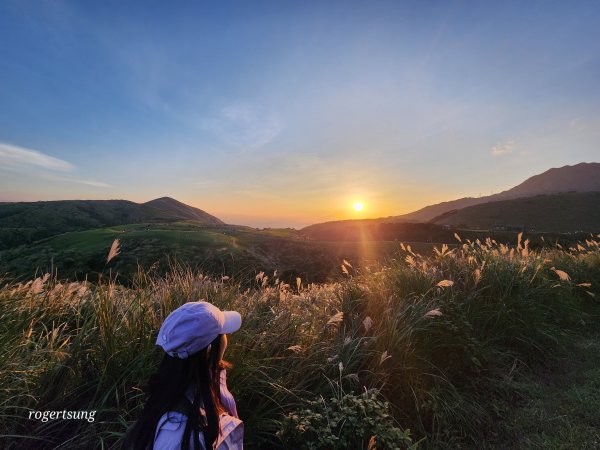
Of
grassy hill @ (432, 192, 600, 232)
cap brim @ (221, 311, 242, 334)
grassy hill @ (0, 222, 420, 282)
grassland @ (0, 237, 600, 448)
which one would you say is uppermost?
grassy hill @ (432, 192, 600, 232)

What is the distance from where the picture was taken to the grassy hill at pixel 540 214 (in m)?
70.4

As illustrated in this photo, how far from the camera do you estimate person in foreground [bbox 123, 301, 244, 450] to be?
204cm

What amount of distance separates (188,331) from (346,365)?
2.70 meters

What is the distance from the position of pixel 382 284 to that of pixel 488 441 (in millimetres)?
3072

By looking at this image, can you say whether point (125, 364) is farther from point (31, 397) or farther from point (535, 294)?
point (535, 294)

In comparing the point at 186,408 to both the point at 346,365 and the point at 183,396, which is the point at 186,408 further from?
the point at 346,365

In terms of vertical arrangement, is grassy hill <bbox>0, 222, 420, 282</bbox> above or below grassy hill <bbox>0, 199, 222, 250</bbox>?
below

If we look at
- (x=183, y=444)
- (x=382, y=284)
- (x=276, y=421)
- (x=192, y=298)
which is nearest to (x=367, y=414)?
(x=276, y=421)

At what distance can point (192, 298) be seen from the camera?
189 inches

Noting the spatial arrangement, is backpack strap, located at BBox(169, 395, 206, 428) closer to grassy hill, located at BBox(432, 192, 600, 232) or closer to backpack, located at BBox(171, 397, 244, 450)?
backpack, located at BBox(171, 397, 244, 450)

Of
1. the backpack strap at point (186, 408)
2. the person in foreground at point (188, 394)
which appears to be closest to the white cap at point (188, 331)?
the person in foreground at point (188, 394)

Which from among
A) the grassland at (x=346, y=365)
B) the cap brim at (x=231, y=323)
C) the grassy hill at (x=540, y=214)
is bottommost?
the grassland at (x=346, y=365)

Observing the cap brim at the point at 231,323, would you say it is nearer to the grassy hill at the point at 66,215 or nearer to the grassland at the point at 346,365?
the grassland at the point at 346,365

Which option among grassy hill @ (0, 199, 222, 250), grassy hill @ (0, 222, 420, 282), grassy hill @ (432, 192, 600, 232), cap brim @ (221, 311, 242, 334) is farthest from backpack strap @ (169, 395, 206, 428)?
grassy hill @ (0, 199, 222, 250)
